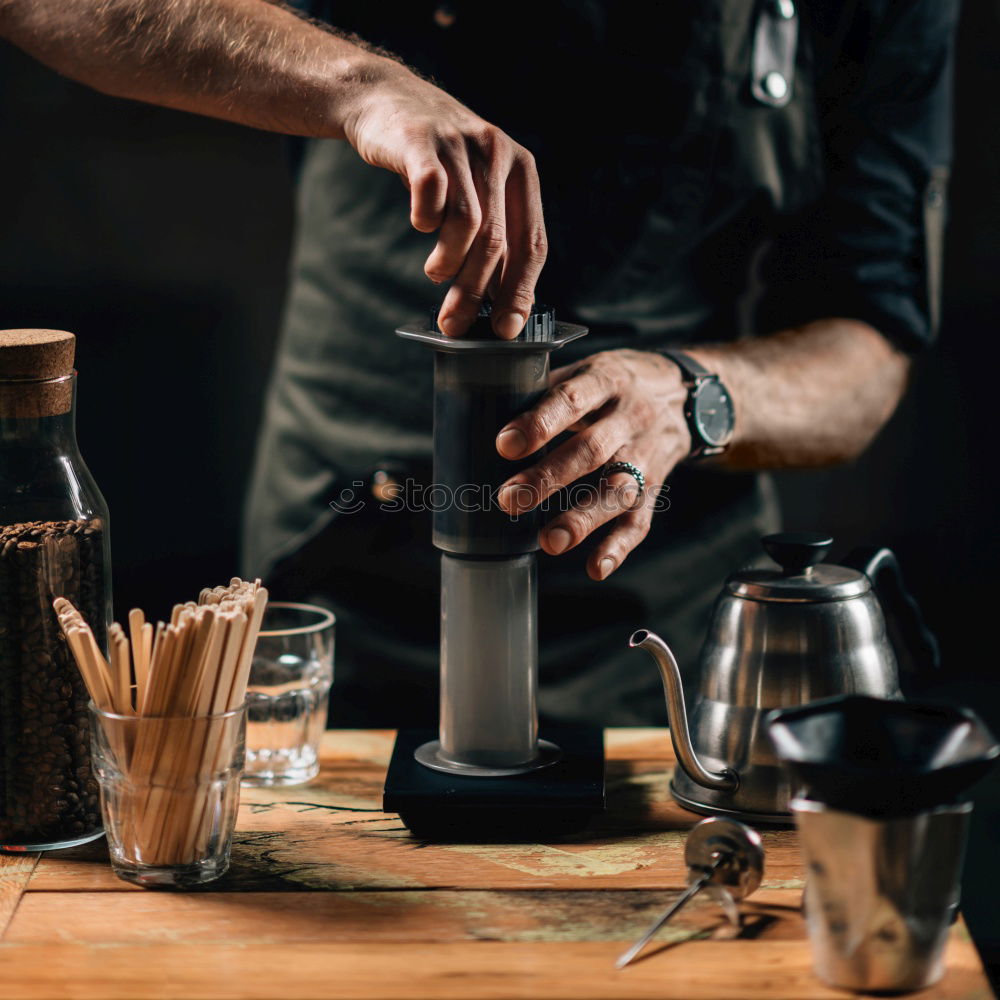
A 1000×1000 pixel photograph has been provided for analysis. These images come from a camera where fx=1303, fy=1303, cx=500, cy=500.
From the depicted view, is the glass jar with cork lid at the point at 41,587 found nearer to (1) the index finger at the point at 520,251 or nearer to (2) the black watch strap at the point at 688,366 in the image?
(1) the index finger at the point at 520,251

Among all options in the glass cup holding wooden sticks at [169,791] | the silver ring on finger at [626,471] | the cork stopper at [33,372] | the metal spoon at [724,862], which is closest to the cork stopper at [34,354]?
the cork stopper at [33,372]

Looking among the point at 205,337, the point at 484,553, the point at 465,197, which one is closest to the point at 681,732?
the point at 484,553

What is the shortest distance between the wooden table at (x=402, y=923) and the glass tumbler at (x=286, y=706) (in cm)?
9

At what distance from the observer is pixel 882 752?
85cm

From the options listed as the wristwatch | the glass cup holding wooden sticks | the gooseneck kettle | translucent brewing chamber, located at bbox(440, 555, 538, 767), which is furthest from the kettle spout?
the wristwatch

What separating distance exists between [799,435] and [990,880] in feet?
4.55

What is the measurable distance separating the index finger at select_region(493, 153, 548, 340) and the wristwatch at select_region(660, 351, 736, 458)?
37 cm

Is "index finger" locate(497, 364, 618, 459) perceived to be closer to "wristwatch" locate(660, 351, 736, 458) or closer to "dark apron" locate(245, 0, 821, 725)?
"wristwatch" locate(660, 351, 736, 458)

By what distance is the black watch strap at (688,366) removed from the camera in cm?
142

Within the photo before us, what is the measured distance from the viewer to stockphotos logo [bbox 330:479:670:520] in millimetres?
1040

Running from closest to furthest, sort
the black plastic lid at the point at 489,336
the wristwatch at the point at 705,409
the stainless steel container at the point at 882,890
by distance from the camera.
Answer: the stainless steel container at the point at 882,890 → the black plastic lid at the point at 489,336 → the wristwatch at the point at 705,409

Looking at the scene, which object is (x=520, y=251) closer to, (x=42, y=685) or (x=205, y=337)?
(x=42, y=685)

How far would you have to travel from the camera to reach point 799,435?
1.63 metres

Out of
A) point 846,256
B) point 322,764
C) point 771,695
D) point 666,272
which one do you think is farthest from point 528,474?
point 846,256
